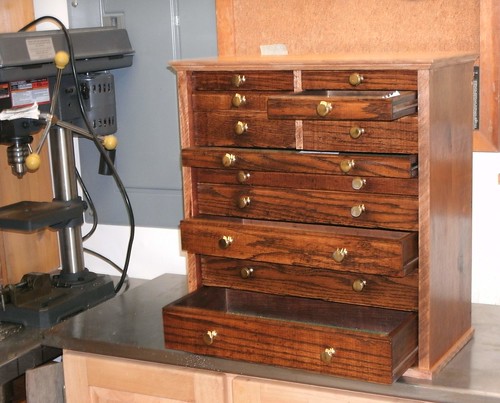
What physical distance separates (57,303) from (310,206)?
28.5 inches

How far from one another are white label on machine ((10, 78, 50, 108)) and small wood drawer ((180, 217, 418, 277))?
21.5 inches

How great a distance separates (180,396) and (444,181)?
0.69m

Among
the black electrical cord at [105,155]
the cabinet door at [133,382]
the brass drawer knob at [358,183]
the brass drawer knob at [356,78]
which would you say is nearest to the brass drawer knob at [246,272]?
the cabinet door at [133,382]

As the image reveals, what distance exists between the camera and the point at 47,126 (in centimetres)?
198

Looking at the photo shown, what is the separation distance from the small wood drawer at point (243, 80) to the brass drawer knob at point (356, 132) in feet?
0.55

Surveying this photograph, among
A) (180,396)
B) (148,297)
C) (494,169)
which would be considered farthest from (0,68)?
(494,169)

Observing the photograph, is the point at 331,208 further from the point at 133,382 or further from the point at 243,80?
the point at 133,382

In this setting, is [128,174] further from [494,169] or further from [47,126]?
[494,169]

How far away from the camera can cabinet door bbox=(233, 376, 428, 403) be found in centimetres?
163

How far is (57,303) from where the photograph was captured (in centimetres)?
208

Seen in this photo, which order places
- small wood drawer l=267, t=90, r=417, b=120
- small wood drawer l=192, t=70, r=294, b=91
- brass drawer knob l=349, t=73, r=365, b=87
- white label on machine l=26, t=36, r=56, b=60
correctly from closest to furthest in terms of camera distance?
small wood drawer l=267, t=90, r=417, b=120 < brass drawer knob l=349, t=73, r=365, b=87 < small wood drawer l=192, t=70, r=294, b=91 < white label on machine l=26, t=36, r=56, b=60

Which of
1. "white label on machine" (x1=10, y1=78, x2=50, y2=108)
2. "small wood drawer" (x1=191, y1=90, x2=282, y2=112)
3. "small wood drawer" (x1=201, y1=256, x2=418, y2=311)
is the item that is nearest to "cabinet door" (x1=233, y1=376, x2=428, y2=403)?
"small wood drawer" (x1=201, y1=256, x2=418, y2=311)

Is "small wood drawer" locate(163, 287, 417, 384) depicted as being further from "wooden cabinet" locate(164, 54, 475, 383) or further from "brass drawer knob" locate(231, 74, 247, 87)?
"brass drawer knob" locate(231, 74, 247, 87)

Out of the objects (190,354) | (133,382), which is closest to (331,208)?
(190,354)
